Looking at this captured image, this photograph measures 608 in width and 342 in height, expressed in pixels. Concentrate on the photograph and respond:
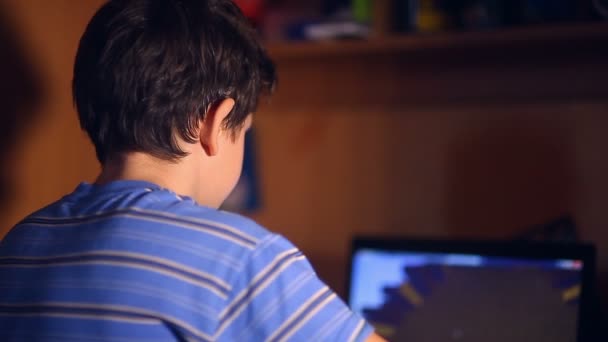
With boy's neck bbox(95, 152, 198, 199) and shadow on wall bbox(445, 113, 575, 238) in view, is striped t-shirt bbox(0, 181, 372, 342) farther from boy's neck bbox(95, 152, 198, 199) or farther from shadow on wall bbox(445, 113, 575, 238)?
shadow on wall bbox(445, 113, 575, 238)

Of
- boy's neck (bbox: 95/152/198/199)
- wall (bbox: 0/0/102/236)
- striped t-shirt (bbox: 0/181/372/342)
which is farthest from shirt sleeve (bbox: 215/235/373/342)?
wall (bbox: 0/0/102/236)

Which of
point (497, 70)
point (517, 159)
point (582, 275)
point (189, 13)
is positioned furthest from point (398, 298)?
point (189, 13)

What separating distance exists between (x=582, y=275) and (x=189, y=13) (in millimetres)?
A: 704

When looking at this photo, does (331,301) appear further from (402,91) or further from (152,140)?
(402,91)

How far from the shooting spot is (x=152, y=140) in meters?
0.73

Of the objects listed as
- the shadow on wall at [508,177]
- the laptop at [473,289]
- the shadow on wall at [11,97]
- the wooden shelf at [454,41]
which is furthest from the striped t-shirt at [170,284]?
the shadow on wall at [508,177]

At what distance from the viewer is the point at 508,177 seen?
1386mm

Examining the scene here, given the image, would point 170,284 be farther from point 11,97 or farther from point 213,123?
point 11,97

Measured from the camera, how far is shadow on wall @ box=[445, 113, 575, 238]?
1.34 m

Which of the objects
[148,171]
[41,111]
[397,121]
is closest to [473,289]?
[397,121]

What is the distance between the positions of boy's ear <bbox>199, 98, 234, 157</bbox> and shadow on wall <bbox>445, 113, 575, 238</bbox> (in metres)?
0.79

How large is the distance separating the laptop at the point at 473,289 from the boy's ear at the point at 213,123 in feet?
1.68

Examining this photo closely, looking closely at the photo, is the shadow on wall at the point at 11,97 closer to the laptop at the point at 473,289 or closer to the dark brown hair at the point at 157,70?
the dark brown hair at the point at 157,70

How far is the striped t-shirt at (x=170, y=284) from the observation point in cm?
61
